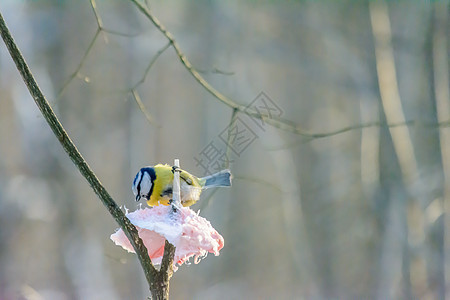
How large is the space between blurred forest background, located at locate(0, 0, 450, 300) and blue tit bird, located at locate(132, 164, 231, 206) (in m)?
2.49

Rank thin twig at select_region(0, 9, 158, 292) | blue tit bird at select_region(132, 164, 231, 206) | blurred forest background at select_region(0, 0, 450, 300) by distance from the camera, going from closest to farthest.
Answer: thin twig at select_region(0, 9, 158, 292) < blue tit bird at select_region(132, 164, 231, 206) < blurred forest background at select_region(0, 0, 450, 300)

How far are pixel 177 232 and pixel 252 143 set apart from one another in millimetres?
3586

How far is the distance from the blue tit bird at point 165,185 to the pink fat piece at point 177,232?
0.33m

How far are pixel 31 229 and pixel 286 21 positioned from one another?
2.78 m

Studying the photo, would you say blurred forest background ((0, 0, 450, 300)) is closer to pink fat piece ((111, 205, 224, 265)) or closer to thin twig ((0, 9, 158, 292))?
pink fat piece ((111, 205, 224, 265))

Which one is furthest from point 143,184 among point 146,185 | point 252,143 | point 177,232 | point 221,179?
point 252,143

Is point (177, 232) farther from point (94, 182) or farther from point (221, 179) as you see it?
point (221, 179)

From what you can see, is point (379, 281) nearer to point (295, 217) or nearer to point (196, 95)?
point (295, 217)

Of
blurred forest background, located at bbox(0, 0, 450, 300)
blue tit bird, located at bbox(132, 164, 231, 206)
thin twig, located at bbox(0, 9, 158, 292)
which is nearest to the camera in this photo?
thin twig, located at bbox(0, 9, 158, 292)

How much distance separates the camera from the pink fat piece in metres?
0.67

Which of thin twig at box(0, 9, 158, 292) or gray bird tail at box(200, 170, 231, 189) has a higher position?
gray bird tail at box(200, 170, 231, 189)

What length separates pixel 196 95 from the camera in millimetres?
4395

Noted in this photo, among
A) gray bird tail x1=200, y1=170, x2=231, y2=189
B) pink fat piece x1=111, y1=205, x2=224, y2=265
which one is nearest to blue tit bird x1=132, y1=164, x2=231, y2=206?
gray bird tail x1=200, y1=170, x2=231, y2=189

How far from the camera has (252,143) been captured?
423 centimetres
